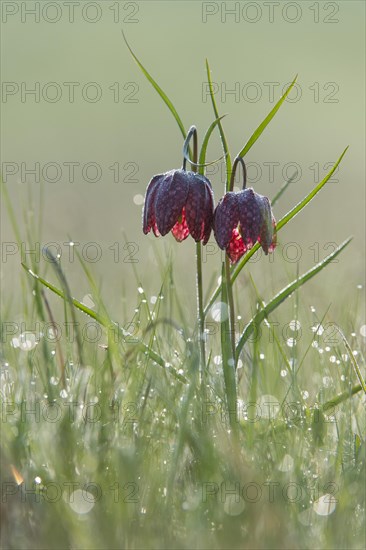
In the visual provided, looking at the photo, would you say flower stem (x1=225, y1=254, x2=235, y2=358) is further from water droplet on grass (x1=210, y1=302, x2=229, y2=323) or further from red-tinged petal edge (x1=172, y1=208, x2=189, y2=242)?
red-tinged petal edge (x1=172, y1=208, x2=189, y2=242)

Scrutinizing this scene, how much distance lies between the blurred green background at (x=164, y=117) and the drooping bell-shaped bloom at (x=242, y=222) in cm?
59

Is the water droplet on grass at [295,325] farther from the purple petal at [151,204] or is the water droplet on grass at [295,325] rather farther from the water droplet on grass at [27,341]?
the water droplet on grass at [27,341]

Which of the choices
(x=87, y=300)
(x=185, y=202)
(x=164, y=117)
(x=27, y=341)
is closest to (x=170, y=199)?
(x=185, y=202)

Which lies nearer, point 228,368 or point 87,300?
point 228,368

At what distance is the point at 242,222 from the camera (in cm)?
180

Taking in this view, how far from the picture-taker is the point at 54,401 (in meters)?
1.72

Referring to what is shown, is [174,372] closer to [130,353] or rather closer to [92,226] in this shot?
[130,353]

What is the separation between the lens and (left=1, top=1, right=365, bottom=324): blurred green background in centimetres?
480

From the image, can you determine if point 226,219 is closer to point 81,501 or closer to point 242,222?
point 242,222

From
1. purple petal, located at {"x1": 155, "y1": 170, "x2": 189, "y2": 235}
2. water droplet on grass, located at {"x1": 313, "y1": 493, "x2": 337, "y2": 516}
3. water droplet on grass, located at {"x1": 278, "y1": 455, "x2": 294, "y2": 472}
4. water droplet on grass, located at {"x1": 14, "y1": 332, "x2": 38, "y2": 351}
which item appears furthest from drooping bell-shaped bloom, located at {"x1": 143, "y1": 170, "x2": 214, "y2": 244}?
water droplet on grass, located at {"x1": 313, "y1": 493, "x2": 337, "y2": 516}

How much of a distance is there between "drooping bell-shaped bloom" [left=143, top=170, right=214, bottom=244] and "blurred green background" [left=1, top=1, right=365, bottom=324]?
58 centimetres

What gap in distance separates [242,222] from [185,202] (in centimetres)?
12

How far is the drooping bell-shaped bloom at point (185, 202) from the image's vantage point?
182 centimetres

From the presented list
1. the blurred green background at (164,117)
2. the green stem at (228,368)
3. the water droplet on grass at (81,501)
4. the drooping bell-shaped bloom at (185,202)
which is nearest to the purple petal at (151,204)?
the drooping bell-shaped bloom at (185,202)
